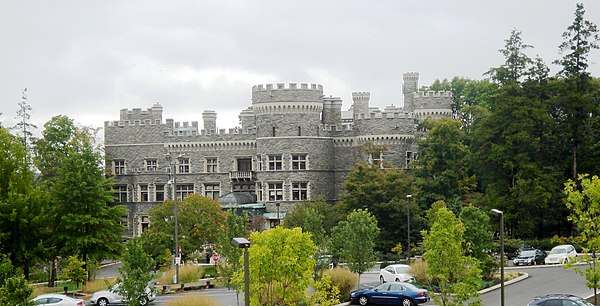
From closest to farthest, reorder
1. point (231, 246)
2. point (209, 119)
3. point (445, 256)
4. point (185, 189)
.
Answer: point (445, 256) < point (231, 246) < point (185, 189) < point (209, 119)

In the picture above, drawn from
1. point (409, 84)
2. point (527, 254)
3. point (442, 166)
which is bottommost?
point (527, 254)

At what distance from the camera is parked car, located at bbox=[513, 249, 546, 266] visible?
168ft

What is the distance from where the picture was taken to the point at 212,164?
75.2m

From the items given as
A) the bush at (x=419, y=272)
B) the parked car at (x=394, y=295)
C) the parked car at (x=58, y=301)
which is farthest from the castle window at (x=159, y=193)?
the parked car at (x=394, y=295)

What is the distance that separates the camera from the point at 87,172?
164 ft

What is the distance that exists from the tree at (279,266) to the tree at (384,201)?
30.3m

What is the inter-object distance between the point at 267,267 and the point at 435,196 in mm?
34777

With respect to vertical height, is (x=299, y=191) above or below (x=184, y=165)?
below

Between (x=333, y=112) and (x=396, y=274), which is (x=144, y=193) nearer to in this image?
(x=333, y=112)

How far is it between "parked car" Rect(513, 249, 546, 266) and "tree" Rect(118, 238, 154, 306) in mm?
27740

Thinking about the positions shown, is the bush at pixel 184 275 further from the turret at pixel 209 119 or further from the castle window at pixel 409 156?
the turret at pixel 209 119

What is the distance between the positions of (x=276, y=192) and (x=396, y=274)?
90.3 feet

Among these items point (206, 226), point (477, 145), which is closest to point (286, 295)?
point (206, 226)

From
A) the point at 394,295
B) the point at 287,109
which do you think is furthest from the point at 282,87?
the point at 394,295
